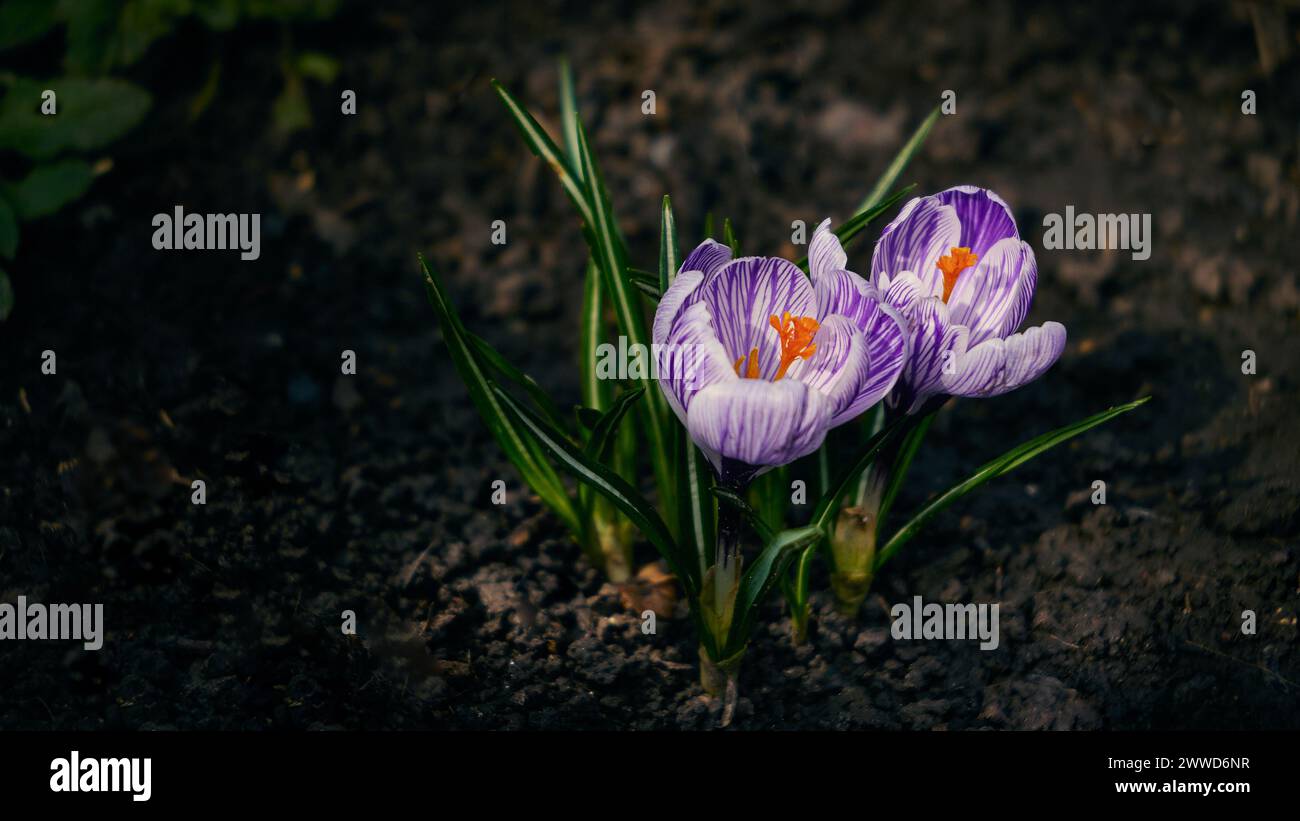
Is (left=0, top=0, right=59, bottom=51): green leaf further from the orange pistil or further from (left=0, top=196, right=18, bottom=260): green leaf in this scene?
the orange pistil

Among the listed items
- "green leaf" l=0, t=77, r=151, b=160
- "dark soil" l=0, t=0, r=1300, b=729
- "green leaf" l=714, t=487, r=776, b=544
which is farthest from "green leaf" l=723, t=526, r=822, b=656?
"green leaf" l=0, t=77, r=151, b=160

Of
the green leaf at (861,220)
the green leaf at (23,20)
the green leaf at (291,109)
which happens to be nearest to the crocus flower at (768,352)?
the green leaf at (861,220)

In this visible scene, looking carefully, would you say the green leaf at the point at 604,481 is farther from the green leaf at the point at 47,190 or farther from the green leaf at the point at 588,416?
the green leaf at the point at 47,190

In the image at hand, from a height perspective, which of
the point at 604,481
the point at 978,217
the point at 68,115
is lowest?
the point at 604,481

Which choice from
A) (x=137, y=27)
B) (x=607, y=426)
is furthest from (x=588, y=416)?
(x=137, y=27)

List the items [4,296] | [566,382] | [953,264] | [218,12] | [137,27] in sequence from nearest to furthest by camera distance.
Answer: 1. [953,264]
2. [4,296]
3. [566,382]
4. [137,27]
5. [218,12]

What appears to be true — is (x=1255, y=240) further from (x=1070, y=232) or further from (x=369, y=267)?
(x=369, y=267)

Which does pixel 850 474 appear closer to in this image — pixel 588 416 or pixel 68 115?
pixel 588 416

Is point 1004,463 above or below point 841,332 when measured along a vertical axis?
below
